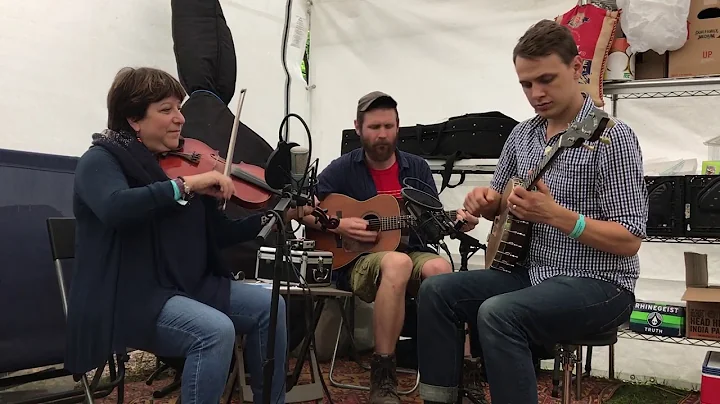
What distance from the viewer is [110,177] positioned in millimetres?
1636

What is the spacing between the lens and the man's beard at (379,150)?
2740mm

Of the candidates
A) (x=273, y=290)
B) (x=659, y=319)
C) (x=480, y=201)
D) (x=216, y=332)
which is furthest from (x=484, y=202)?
(x=659, y=319)

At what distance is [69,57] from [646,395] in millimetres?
3038

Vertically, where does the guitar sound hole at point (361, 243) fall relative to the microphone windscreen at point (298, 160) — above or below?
below

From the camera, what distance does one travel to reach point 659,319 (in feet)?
8.35

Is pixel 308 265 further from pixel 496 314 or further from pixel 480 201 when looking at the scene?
pixel 496 314

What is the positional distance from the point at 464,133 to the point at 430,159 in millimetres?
236

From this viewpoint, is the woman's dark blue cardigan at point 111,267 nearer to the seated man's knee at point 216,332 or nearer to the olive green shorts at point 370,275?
the seated man's knee at point 216,332

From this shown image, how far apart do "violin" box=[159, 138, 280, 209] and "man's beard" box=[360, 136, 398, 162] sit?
2.67ft

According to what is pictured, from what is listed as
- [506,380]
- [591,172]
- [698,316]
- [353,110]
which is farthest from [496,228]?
[353,110]

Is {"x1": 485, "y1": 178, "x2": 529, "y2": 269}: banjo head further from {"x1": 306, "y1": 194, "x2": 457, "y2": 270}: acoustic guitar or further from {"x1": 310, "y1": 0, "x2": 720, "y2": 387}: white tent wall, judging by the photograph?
{"x1": 310, "y1": 0, "x2": 720, "y2": 387}: white tent wall

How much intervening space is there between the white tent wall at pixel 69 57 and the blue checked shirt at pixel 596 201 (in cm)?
219

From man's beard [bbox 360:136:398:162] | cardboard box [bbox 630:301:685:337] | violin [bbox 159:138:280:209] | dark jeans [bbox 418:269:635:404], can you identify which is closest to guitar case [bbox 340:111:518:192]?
man's beard [bbox 360:136:398:162]

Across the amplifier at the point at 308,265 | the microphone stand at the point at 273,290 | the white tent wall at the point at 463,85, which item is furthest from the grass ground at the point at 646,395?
the microphone stand at the point at 273,290
